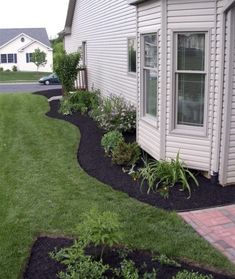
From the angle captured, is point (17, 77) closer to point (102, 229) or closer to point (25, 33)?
point (25, 33)

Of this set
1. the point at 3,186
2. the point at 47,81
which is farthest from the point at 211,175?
the point at 47,81

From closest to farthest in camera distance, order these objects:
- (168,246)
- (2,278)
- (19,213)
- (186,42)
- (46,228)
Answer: (2,278) → (168,246) → (46,228) → (19,213) → (186,42)

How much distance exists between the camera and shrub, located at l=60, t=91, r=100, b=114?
14.2 meters

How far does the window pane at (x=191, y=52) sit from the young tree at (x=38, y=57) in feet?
154

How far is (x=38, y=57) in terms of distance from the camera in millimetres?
51906

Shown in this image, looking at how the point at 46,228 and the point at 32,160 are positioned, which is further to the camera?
the point at 32,160

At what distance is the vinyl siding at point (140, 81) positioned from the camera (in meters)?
7.20

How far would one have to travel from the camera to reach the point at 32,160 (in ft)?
28.3

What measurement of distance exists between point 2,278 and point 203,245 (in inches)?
88.0

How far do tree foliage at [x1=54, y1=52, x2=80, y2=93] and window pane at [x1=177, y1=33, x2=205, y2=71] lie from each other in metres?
9.13

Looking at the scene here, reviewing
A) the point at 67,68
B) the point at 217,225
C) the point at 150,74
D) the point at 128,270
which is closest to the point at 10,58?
the point at 67,68

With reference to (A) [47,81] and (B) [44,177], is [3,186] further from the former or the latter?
(A) [47,81]

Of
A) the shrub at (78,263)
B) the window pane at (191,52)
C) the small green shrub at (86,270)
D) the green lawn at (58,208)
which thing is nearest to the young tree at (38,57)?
the green lawn at (58,208)

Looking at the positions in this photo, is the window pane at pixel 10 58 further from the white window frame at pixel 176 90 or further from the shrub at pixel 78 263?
the shrub at pixel 78 263
